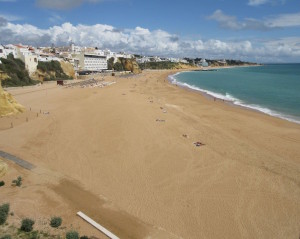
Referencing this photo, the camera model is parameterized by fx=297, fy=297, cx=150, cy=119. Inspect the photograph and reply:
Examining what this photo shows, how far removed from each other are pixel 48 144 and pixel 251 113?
21025mm

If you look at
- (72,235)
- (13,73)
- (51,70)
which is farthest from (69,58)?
(72,235)

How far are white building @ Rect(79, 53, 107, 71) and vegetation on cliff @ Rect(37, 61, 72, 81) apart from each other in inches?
1299

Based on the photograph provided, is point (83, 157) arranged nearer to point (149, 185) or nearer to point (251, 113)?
point (149, 185)

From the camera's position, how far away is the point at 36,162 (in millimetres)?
15969

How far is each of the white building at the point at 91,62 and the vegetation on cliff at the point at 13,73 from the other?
51.8 metres

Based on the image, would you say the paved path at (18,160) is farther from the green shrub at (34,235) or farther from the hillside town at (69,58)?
the hillside town at (69,58)

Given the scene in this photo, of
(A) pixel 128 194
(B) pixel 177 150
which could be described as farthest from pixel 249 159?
Answer: (A) pixel 128 194

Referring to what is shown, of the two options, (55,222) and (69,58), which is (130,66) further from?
(55,222)

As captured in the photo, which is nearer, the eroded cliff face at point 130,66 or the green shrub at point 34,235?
the green shrub at point 34,235

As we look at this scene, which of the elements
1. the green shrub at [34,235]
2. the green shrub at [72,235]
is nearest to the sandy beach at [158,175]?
the green shrub at [34,235]

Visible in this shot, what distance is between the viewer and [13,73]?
52.2 metres

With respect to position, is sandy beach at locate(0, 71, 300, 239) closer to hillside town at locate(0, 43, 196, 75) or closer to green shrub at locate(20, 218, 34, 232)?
green shrub at locate(20, 218, 34, 232)

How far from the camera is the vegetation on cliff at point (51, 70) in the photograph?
6669 centimetres

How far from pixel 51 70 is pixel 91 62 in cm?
4254
